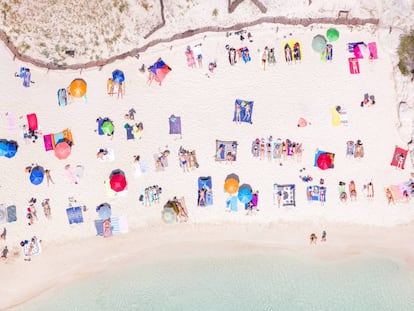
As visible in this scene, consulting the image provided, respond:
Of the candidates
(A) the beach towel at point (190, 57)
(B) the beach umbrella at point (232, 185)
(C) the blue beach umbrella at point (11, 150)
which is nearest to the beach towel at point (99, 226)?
(C) the blue beach umbrella at point (11, 150)

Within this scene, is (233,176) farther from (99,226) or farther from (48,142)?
(48,142)

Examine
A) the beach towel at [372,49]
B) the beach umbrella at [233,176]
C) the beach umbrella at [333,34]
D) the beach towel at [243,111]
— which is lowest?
the beach umbrella at [233,176]

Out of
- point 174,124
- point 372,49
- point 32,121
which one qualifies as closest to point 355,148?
point 372,49

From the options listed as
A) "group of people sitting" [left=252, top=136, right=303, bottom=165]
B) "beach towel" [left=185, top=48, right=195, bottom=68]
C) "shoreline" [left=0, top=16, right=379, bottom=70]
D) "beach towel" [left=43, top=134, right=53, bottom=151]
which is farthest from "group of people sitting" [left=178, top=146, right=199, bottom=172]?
"beach towel" [left=43, top=134, right=53, bottom=151]

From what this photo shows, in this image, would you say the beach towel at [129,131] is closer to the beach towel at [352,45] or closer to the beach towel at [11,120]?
the beach towel at [11,120]

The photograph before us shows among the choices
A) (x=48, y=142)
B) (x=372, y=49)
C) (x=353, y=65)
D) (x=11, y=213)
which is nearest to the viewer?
(x=372, y=49)

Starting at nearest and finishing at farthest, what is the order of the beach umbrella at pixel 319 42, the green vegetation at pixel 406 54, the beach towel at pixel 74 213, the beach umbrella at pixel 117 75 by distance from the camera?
the green vegetation at pixel 406 54 → the beach umbrella at pixel 319 42 → the beach umbrella at pixel 117 75 → the beach towel at pixel 74 213

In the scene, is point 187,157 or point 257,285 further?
point 257,285
